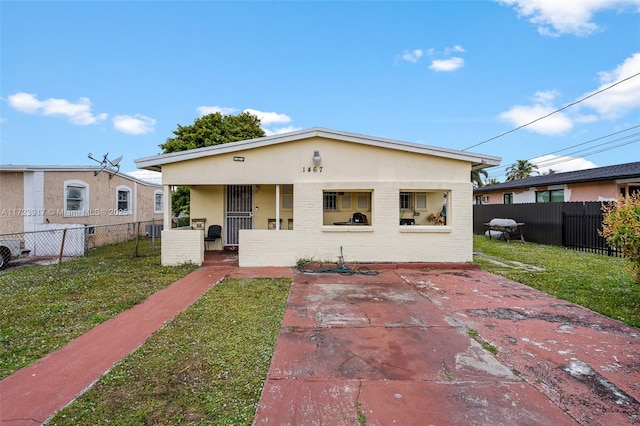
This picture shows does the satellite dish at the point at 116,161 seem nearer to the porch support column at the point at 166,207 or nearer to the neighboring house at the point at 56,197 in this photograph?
the neighboring house at the point at 56,197

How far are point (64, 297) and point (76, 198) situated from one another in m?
8.72

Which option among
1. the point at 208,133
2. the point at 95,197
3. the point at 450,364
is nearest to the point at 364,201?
the point at 450,364

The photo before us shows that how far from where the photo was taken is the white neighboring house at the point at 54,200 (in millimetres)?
11195

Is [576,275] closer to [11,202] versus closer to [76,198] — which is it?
[76,198]

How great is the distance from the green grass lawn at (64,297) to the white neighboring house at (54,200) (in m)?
3.29

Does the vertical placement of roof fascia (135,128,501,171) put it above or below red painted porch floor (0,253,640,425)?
above

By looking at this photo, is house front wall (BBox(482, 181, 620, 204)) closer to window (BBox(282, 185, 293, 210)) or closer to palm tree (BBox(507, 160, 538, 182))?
window (BBox(282, 185, 293, 210))

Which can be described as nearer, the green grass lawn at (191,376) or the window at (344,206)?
the green grass lawn at (191,376)

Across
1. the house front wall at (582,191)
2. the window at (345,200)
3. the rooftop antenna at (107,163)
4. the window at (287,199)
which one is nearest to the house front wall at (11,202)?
the rooftop antenna at (107,163)

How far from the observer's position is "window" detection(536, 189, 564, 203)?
52.8 ft

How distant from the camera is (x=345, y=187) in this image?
8.54 metres

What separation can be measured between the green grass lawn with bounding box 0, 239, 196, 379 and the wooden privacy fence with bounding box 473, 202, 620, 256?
13.9m

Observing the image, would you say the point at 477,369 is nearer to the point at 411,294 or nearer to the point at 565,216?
the point at 411,294

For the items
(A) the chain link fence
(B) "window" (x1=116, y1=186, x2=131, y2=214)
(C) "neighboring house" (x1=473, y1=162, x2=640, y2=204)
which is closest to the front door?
(A) the chain link fence
